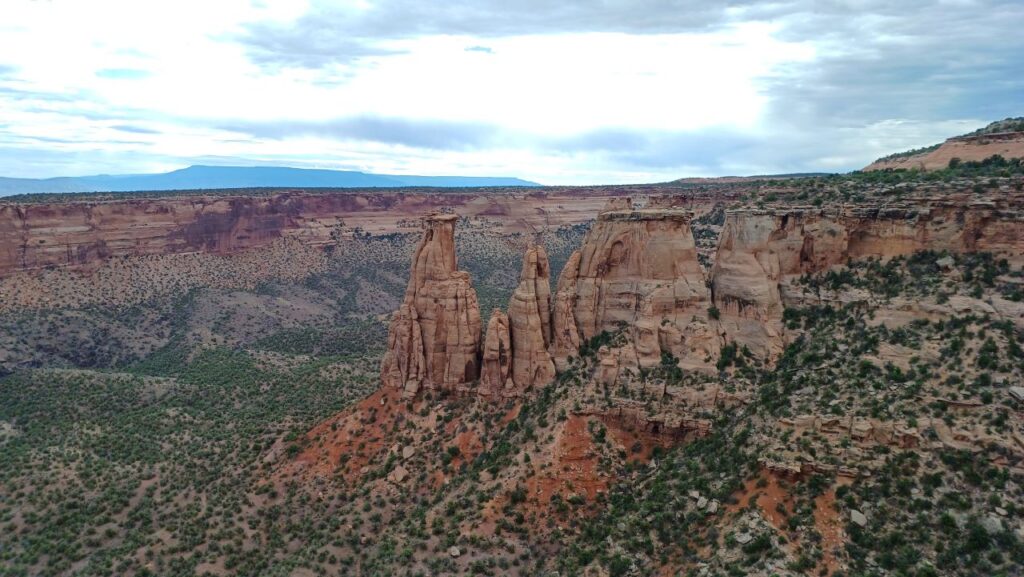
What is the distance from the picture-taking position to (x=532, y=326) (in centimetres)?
4397

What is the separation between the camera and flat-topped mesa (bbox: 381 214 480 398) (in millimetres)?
46844

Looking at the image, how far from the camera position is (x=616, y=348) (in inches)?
1598

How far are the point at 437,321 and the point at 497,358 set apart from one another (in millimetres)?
5835

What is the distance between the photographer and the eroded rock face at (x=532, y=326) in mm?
43906

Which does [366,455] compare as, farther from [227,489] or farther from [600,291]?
[600,291]

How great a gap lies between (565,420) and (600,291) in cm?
946

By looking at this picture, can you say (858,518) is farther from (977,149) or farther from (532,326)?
(977,149)

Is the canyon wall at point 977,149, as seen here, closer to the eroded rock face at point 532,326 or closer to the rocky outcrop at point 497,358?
the eroded rock face at point 532,326

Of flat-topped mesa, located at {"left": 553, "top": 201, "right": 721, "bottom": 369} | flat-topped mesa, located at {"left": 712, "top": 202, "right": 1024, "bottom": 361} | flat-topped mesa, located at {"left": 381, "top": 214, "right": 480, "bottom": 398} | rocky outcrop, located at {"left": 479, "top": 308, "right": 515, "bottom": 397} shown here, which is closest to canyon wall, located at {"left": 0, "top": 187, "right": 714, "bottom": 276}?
flat-topped mesa, located at {"left": 712, "top": 202, "right": 1024, "bottom": 361}

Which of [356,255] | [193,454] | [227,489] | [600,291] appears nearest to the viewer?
[600,291]

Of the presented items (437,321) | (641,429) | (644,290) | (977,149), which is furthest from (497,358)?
(977,149)

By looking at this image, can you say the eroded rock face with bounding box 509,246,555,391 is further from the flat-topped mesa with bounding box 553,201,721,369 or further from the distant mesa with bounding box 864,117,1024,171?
the distant mesa with bounding box 864,117,1024,171

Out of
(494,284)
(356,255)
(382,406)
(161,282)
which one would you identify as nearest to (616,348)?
(382,406)

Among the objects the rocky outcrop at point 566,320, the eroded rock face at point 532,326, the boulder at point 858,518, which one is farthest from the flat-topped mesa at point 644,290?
the boulder at point 858,518
